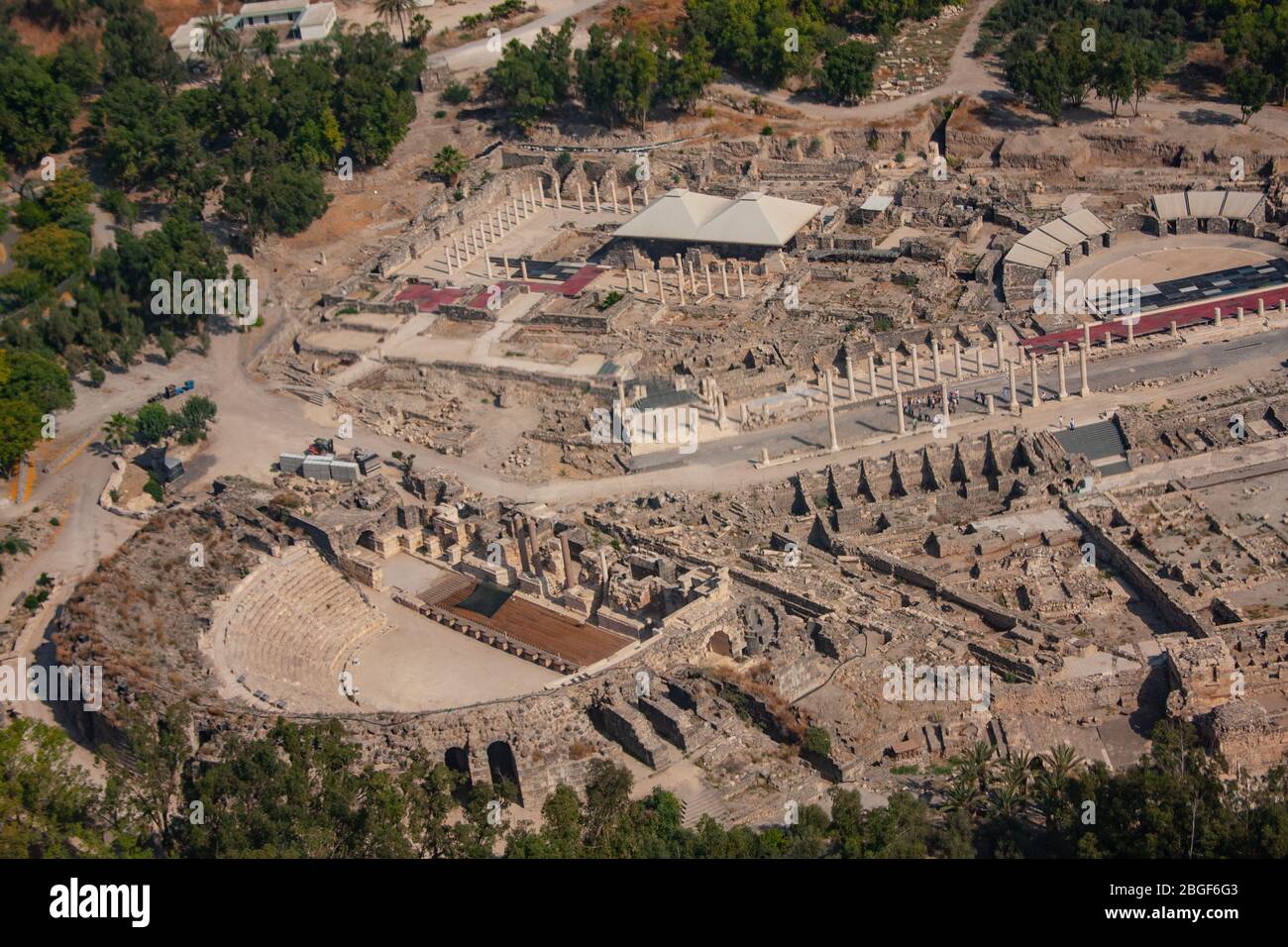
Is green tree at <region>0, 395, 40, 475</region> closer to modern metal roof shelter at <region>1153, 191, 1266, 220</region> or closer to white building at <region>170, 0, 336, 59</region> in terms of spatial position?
white building at <region>170, 0, 336, 59</region>

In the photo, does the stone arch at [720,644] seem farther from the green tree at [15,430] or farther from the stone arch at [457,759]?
the green tree at [15,430]

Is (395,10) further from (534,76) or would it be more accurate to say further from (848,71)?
(848,71)

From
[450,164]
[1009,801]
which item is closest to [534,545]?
[1009,801]

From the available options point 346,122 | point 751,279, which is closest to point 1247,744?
point 751,279

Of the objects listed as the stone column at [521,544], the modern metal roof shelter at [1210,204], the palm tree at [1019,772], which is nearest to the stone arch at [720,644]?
the stone column at [521,544]

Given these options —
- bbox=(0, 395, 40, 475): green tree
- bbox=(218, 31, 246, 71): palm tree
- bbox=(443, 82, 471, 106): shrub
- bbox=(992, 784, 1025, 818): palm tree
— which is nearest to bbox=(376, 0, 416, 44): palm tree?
bbox=(443, 82, 471, 106): shrub

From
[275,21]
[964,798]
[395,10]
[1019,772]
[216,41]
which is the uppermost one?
[395,10]
